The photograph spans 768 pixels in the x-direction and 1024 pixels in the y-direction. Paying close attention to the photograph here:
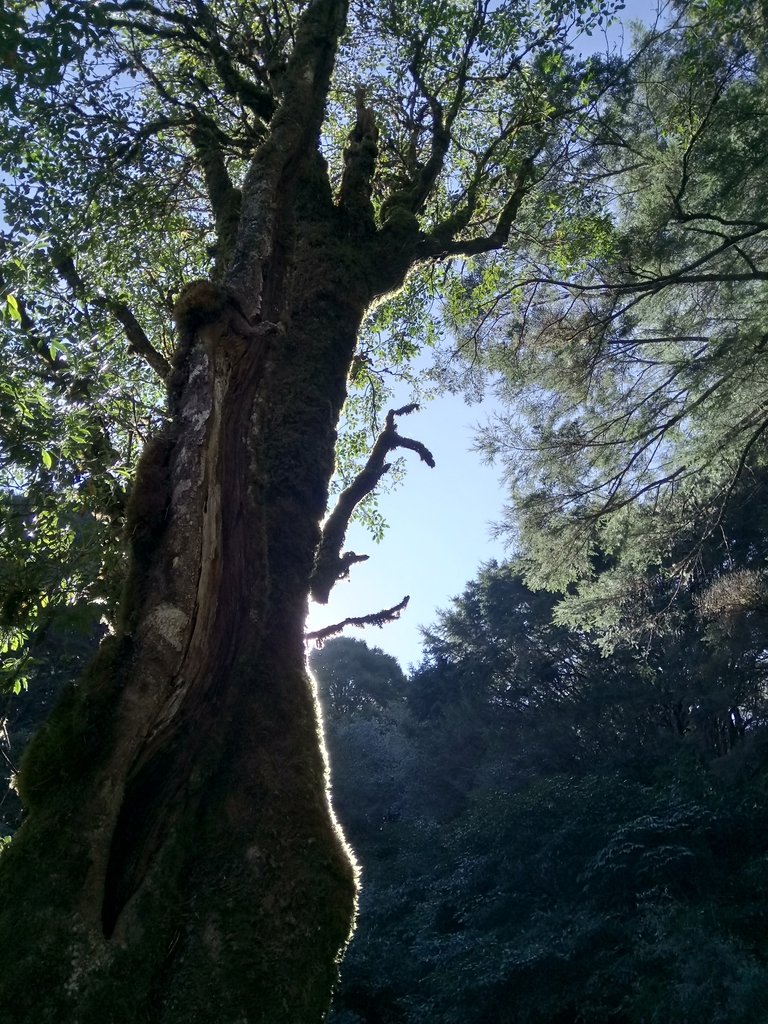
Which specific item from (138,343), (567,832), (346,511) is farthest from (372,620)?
(567,832)

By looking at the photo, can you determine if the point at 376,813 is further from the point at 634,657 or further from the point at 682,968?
the point at 682,968

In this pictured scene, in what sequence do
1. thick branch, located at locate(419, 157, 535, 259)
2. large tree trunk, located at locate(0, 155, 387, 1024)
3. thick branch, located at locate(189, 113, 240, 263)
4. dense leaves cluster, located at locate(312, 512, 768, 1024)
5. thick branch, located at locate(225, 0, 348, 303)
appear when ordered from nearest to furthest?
large tree trunk, located at locate(0, 155, 387, 1024) → thick branch, located at locate(225, 0, 348, 303) → thick branch, located at locate(189, 113, 240, 263) → thick branch, located at locate(419, 157, 535, 259) → dense leaves cluster, located at locate(312, 512, 768, 1024)

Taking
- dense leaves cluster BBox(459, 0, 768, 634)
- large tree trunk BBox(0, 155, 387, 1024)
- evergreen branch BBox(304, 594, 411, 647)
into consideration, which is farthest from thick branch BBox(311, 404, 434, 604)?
dense leaves cluster BBox(459, 0, 768, 634)

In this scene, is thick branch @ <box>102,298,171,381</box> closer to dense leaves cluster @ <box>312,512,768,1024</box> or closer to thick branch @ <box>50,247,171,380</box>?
thick branch @ <box>50,247,171,380</box>

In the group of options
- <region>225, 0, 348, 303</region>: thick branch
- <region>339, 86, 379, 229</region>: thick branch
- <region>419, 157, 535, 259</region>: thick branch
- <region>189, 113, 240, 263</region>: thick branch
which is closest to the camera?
<region>225, 0, 348, 303</region>: thick branch

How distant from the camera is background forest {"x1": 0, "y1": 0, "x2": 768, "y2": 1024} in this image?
6516 mm

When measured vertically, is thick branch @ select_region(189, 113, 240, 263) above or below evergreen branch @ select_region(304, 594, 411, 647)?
above

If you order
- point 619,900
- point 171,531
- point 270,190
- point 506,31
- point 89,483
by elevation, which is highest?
point 506,31

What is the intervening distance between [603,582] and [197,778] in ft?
25.9

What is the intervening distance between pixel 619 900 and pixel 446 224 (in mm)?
12141

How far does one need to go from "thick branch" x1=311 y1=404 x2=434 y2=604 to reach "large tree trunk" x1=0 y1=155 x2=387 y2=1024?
5.01ft

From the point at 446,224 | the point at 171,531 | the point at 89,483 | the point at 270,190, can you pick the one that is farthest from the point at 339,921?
the point at 446,224

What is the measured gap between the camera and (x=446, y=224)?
596 cm

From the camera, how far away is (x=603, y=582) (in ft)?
31.2
